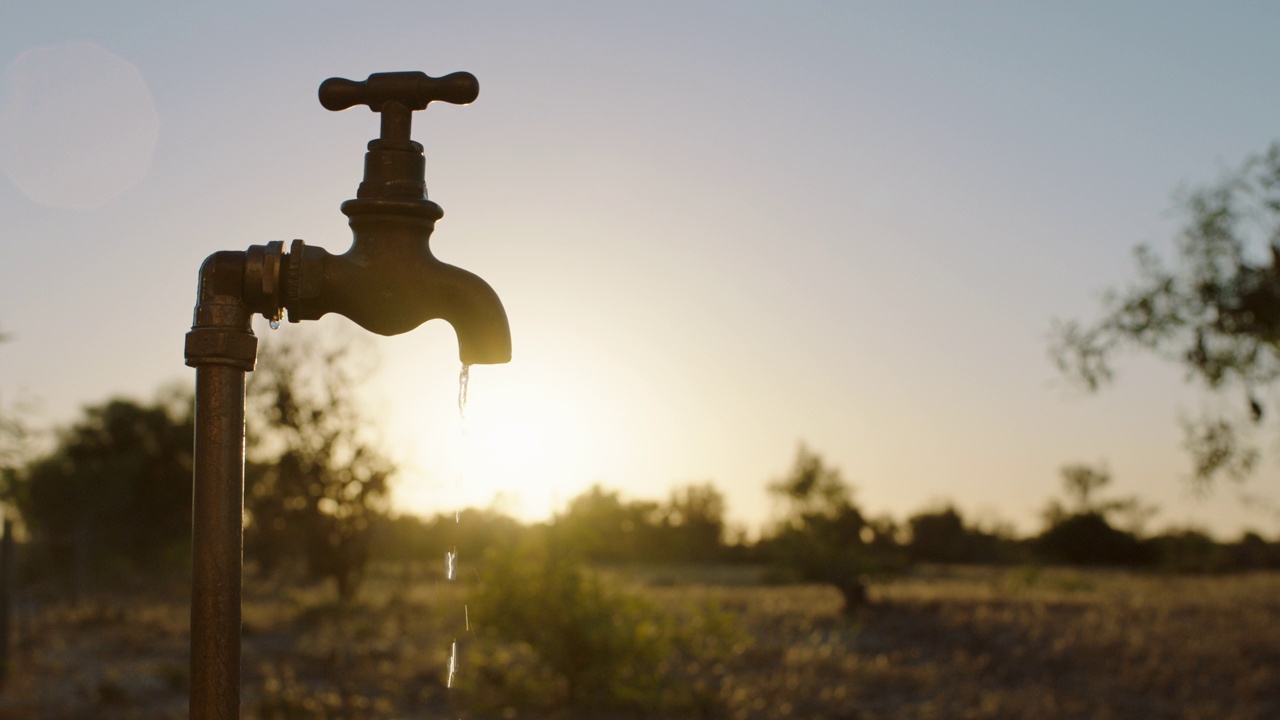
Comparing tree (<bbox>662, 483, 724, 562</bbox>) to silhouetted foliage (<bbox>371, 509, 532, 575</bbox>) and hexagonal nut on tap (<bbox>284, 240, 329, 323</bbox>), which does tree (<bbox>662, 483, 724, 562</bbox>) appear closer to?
silhouetted foliage (<bbox>371, 509, 532, 575</bbox>)

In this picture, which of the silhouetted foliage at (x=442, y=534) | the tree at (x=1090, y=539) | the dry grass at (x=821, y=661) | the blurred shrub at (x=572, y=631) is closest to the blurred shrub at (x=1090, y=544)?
the tree at (x=1090, y=539)

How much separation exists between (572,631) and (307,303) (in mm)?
9003

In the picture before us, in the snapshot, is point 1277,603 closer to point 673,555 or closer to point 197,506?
point 197,506

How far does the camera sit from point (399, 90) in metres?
2.55

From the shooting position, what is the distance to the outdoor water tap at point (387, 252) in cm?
250

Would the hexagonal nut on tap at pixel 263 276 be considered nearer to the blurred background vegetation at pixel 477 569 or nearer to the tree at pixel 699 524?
the blurred background vegetation at pixel 477 569

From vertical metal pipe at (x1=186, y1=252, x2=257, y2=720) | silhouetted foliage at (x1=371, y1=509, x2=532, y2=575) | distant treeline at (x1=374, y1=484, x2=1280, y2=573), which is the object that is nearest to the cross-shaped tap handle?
vertical metal pipe at (x1=186, y1=252, x2=257, y2=720)

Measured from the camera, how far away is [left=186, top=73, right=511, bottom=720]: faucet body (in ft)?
7.47

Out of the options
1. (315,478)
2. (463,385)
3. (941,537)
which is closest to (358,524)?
(315,478)

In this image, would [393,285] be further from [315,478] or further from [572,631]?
[315,478]

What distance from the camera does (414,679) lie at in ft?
44.8

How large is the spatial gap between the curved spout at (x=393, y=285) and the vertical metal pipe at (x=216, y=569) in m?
0.37

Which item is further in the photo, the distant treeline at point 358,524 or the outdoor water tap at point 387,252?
the distant treeline at point 358,524

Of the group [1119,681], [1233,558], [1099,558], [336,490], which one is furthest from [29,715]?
[1099,558]
